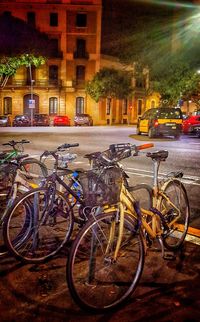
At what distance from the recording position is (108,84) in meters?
49.2

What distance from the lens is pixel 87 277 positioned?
381 centimetres

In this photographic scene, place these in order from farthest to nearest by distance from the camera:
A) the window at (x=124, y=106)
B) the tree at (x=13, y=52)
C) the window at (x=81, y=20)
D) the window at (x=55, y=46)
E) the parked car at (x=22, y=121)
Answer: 1. the window at (x=124, y=106)
2. the window at (x=55, y=46)
3. the window at (x=81, y=20)
4. the parked car at (x=22, y=121)
5. the tree at (x=13, y=52)

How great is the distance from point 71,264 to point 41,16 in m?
52.5

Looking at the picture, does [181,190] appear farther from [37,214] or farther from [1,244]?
[1,244]

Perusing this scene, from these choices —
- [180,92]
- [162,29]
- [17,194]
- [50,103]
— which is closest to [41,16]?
[50,103]

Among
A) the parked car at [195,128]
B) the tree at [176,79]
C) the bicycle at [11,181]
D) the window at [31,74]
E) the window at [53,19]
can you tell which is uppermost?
the window at [53,19]

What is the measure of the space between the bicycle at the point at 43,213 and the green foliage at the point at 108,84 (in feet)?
149

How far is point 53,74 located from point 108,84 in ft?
27.0

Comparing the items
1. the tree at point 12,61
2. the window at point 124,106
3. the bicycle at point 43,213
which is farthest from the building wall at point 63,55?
the bicycle at point 43,213

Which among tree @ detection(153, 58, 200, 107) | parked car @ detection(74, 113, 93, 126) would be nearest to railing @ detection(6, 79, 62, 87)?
parked car @ detection(74, 113, 93, 126)

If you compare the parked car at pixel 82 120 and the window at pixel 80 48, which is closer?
the parked car at pixel 82 120

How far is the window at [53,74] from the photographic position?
52.3m

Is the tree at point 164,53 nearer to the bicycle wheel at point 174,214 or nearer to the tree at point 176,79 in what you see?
the tree at point 176,79

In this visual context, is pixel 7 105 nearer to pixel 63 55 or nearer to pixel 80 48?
pixel 63 55
